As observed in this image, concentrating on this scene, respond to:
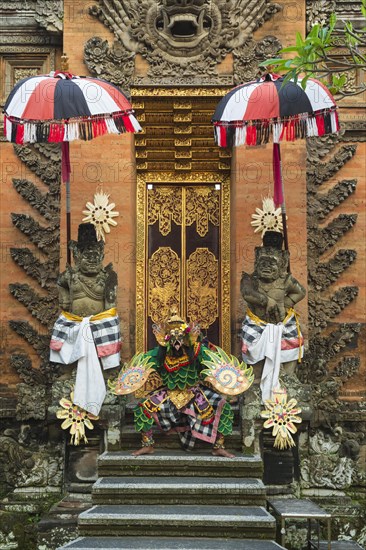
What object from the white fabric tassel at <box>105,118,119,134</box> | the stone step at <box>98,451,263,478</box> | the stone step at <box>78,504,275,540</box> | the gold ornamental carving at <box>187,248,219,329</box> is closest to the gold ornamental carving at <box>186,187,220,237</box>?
the gold ornamental carving at <box>187,248,219,329</box>

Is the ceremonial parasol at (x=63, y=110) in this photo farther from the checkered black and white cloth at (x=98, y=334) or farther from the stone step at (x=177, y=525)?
the stone step at (x=177, y=525)

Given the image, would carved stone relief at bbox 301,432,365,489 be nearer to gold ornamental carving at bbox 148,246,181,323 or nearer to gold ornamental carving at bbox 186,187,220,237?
gold ornamental carving at bbox 148,246,181,323

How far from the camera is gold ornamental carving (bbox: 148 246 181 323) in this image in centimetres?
1202

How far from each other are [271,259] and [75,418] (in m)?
3.19

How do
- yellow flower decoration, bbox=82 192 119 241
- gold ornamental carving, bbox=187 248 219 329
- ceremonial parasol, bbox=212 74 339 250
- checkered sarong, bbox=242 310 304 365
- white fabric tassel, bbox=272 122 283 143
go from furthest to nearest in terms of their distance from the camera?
gold ornamental carving, bbox=187 248 219 329
yellow flower decoration, bbox=82 192 119 241
checkered sarong, bbox=242 310 304 365
white fabric tassel, bbox=272 122 283 143
ceremonial parasol, bbox=212 74 339 250

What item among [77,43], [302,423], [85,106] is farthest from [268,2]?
[302,423]

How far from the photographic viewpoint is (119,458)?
9.33 meters

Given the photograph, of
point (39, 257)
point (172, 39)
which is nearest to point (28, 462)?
point (39, 257)

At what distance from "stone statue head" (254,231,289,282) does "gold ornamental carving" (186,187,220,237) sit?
1.96 meters

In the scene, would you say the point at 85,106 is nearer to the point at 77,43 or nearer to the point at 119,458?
the point at 77,43

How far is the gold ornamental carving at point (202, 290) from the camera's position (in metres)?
12.0

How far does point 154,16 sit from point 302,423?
605cm

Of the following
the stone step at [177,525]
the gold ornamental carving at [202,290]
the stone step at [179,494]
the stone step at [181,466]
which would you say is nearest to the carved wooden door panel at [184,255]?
the gold ornamental carving at [202,290]

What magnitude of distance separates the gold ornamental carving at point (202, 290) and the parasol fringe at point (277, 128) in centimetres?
263
